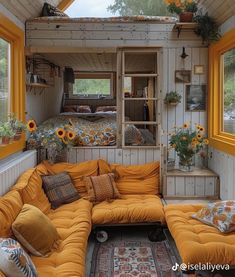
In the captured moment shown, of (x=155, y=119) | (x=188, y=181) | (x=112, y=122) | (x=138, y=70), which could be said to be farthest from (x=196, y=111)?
(x=138, y=70)

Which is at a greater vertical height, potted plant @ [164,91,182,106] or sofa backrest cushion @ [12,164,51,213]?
potted plant @ [164,91,182,106]

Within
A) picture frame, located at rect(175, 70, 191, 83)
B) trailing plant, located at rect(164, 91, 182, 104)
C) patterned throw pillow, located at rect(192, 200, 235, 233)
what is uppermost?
picture frame, located at rect(175, 70, 191, 83)

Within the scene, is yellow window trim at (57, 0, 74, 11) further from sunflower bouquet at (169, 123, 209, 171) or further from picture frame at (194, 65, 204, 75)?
sunflower bouquet at (169, 123, 209, 171)

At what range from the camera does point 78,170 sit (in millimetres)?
4141

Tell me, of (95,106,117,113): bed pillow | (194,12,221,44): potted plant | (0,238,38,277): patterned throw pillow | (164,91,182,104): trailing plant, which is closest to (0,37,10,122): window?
(164,91,182,104): trailing plant

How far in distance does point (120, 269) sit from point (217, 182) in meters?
1.72

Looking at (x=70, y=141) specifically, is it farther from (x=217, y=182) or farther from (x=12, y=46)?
(x=217, y=182)

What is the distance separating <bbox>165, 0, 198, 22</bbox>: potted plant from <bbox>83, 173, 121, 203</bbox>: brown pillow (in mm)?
2150

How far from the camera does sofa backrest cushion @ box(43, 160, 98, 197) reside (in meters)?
4.08

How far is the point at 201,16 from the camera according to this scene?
420cm

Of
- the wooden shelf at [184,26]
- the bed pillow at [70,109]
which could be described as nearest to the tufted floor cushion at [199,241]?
the wooden shelf at [184,26]

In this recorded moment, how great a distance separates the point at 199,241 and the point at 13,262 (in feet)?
4.60

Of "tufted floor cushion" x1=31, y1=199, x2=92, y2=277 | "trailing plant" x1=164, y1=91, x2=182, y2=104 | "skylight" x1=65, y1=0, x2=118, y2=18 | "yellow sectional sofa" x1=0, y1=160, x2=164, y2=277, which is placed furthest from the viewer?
"skylight" x1=65, y1=0, x2=118, y2=18

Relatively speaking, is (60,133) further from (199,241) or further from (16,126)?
(199,241)
